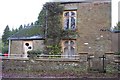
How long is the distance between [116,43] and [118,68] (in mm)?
3321

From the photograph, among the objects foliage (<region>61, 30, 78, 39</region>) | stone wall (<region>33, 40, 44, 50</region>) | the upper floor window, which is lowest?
stone wall (<region>33, 40, 44, 50</region>)

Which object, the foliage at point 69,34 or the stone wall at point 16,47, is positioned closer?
the foliage at point 69,34

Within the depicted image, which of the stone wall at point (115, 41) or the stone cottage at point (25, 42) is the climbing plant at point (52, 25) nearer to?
the stone cottage at point (25, 42)

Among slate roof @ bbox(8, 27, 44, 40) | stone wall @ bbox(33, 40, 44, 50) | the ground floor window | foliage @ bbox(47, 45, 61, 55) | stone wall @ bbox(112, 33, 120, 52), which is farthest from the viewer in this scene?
slate roof @ bbox(8, 27, 44, 40)

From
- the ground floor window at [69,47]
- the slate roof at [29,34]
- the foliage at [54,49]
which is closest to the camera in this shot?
the foliage at [54,49]

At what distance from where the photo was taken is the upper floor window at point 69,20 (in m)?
10.7

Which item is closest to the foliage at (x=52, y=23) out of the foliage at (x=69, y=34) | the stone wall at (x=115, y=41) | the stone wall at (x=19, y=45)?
the foliage at (x=69, y=34)

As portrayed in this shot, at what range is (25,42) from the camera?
436 inches

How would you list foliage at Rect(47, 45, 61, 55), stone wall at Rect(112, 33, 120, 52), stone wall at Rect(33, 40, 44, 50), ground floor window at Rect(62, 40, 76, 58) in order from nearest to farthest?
stone wall at Rect(112, 33, 120, 52) < foliage at Rect(47, 45, 61, 55) < ground floor window at Rect(62, 40, 76, 58) < stone wall at Rect(33, 40, 44, 50)

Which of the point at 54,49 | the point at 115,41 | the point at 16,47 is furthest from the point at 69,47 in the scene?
the point at 16,47

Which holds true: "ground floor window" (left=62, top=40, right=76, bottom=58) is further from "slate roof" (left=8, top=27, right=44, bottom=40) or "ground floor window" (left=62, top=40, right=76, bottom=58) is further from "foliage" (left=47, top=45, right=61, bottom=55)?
"slate roof" (left=8, top=27, right=44, bottom=40)

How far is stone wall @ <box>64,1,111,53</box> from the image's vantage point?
33.8 ft

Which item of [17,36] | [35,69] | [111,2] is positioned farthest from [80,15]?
[35,69]

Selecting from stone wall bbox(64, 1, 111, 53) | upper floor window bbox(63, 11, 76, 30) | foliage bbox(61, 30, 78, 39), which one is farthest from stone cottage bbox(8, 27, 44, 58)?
stone wall bbox(64, 1, 111, 53)
